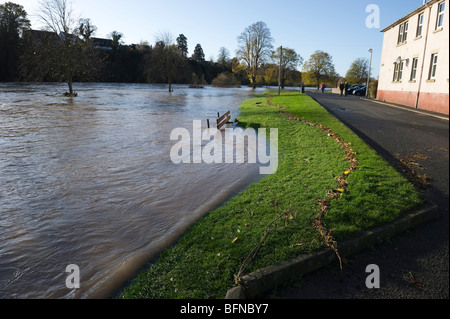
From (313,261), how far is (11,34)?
83292 millimetres

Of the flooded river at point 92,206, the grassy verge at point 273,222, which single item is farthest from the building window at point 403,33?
the flooded river at point 92,206

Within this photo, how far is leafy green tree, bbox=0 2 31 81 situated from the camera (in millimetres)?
62406

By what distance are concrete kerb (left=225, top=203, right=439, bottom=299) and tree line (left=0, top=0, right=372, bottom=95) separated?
38312 millimetres

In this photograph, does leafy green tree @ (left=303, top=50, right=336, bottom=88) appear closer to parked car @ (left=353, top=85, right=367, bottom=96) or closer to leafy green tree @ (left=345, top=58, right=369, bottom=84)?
leafy green tree @ (left=345, top=58, right=369, bottom=84)

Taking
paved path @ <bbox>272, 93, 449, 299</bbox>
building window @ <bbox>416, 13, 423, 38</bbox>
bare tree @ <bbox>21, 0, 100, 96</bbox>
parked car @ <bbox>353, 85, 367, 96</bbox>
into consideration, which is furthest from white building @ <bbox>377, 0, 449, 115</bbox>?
bare tree @ <bbox>21, 0, 100, 96</bbox>

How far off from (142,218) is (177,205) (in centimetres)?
92

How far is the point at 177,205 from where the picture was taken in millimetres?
6895

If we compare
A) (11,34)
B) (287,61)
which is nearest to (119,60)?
(11,34)

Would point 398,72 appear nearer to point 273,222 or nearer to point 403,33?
point 403,33

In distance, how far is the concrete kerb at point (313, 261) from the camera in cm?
365

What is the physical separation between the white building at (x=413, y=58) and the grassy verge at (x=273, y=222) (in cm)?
1180

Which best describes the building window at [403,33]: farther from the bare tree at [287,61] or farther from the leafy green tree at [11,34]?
the leafy green tree at [11,34]

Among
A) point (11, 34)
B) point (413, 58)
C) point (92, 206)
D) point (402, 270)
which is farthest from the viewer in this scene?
point (11, 34)

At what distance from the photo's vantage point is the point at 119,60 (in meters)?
98.9
